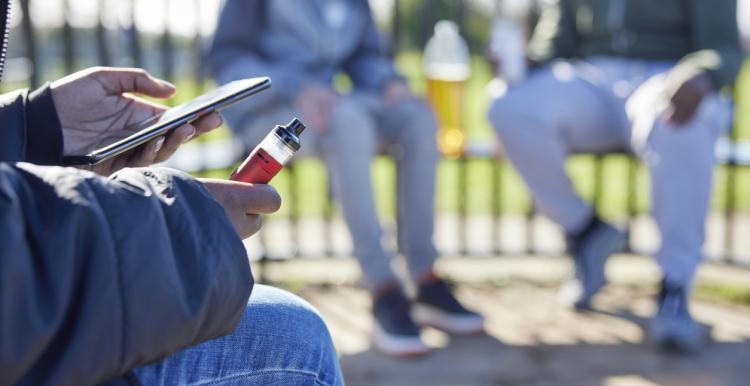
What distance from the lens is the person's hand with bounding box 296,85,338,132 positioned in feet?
10.6

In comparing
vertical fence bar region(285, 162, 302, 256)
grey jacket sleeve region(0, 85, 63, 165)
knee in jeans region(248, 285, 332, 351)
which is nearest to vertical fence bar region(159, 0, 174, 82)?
vertical fence bar region(285, 162, 302, 256)

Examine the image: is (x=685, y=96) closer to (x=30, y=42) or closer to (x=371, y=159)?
(x=371, y=159)

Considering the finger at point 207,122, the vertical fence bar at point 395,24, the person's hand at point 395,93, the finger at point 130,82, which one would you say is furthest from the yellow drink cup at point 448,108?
the finger at point 207,122

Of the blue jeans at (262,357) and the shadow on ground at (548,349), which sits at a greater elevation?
the blue jeans at (262,357)

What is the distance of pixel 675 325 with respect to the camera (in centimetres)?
319

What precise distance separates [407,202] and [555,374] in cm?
89

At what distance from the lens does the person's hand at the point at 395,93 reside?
349cm

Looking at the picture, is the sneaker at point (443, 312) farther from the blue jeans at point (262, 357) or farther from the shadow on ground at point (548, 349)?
the blue jeans at point (262, 357)

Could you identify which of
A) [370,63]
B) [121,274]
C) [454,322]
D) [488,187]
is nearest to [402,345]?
[454,322]

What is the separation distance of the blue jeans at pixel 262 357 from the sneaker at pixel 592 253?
2247mm

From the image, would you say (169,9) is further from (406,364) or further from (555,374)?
(555,374)

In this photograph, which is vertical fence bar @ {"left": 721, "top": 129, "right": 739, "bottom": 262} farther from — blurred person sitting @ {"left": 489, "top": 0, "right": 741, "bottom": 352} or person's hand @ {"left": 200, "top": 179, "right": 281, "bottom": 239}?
person's hand @ {"left": 200, "top": 179, "right": 281, "bottom": 239}

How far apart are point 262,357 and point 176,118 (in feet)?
1.43

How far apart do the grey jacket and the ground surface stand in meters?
0.93
